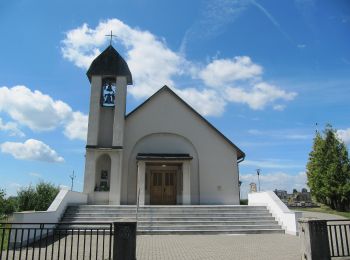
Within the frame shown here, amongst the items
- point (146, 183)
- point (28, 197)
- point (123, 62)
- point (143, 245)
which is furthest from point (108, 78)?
point (143, 245)

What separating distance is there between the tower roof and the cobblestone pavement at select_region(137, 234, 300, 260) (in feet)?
40.0

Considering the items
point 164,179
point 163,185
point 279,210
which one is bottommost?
point 279,210

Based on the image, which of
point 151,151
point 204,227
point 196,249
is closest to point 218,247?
point 196,249

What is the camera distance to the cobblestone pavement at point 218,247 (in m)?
9.01

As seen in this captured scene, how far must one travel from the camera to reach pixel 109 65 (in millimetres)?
21875

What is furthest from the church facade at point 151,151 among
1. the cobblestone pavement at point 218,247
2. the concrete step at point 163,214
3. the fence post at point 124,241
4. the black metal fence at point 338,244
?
the fence post at point 124,241

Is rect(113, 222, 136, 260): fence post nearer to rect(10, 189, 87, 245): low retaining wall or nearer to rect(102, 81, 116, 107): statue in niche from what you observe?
rect(10, 189, 87, 245): low retaining wall

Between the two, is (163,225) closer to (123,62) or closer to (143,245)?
(143,245)

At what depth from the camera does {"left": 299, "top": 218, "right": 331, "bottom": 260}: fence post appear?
7867 millimetres

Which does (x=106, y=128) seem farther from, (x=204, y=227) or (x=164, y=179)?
(x=204, y=227)

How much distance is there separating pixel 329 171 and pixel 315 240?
2361 cm

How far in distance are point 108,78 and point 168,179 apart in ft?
26.3

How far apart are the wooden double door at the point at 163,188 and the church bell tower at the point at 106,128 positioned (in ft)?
7.86

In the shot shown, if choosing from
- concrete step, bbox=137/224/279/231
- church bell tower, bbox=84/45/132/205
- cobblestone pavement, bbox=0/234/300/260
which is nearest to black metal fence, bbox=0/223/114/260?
Result: cobblestone pavement, bbox=0/234/300/260
